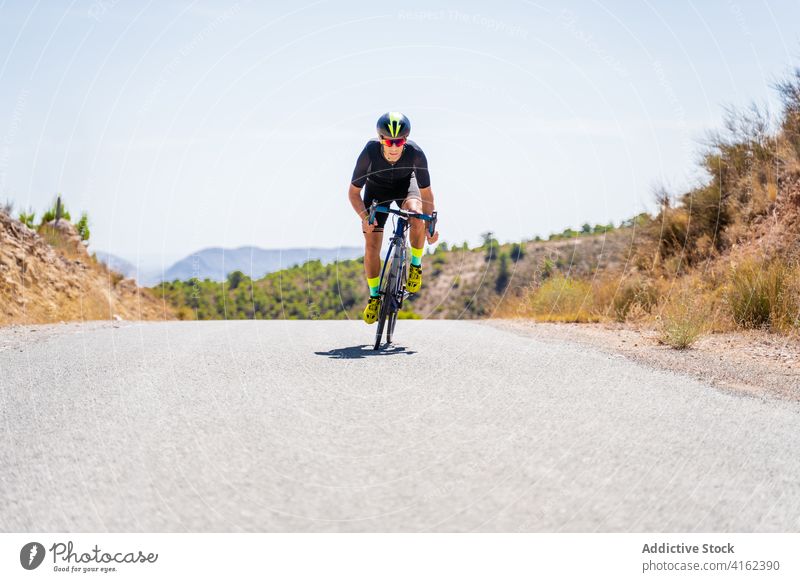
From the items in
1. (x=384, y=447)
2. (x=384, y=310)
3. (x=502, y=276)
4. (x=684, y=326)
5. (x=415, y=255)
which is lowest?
(x=384, y=447)

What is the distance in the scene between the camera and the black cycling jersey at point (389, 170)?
10.3 m

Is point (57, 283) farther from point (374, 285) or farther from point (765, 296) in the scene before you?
point (765, 296)

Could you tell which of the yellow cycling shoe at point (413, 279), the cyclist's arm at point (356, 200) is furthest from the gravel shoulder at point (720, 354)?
the cyclist's arm at point (356, 200)

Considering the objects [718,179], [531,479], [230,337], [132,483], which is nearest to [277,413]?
[132,483]

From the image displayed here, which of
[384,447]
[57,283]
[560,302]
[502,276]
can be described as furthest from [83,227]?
[502,276]

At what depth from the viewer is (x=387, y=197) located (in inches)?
423

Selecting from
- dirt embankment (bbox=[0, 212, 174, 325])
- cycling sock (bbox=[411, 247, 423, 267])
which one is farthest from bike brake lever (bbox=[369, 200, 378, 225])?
dirt embankment (bbox=[0, 212, 174, 325])

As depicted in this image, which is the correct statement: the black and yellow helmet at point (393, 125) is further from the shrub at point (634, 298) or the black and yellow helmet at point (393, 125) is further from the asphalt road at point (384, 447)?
the shrub at point (634, 298)

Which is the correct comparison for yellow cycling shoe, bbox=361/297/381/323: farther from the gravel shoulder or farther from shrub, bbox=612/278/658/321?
shrub, bbox=612/278/658/321

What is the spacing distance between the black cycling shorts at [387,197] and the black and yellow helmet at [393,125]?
36.6 inches

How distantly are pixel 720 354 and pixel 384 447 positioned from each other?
693cm

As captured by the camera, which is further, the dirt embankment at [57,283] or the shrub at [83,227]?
the shrub at [83,227]

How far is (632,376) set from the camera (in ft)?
27.9

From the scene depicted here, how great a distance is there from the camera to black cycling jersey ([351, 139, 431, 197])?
1030 cm
